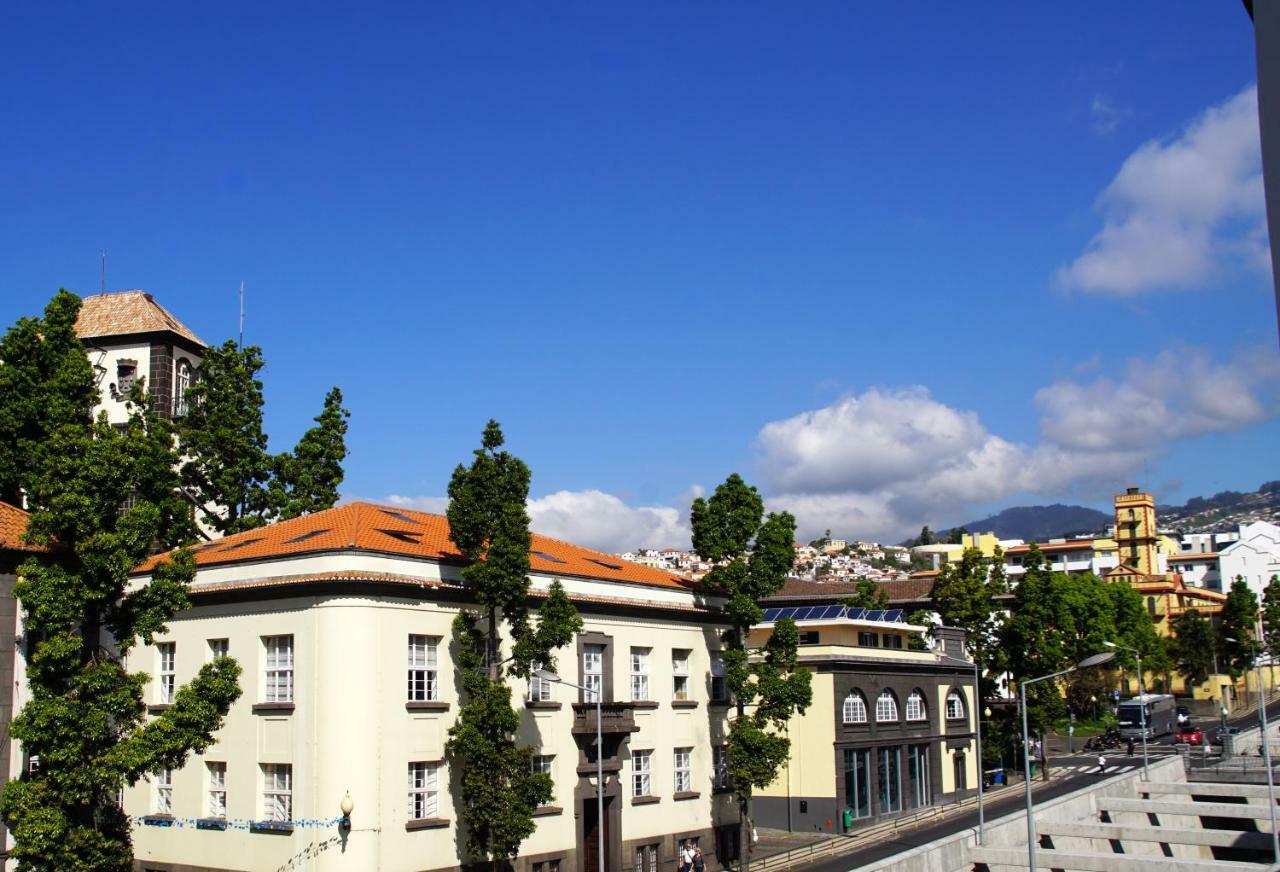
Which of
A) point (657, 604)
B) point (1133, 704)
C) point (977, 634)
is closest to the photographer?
point (657, 604)

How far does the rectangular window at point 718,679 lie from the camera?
189 feet

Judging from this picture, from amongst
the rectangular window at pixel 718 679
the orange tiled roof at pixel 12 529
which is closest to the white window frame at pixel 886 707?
the rectangular window at pixel 718 679

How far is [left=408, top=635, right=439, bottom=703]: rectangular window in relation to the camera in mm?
43750

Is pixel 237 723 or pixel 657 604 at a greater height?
pixel 657 604

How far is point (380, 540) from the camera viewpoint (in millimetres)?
45406

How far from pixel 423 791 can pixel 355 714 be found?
3.80 meters

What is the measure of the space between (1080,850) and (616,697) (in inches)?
965

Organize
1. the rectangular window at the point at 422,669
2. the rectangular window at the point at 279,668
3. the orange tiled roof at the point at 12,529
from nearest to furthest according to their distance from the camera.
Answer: the orange tiled roof at the point at 12,529 < the rectangular window at the point at 279,668 < the rectangular window at the point at 422,669

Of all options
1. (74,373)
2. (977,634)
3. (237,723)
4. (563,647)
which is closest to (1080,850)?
(977,634)

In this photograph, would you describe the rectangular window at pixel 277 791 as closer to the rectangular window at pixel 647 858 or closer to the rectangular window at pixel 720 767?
the rectangular window at pixel 647 858

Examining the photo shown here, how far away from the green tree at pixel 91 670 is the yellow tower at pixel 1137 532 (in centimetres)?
15203

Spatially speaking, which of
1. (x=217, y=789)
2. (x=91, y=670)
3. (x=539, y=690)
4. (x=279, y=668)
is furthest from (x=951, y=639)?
(x=91, y=670)

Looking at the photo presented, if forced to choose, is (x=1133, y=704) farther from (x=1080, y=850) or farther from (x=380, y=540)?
(x=380, y=540)

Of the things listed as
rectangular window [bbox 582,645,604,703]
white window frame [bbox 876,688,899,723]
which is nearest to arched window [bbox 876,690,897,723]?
white window frame [bbox 876,688,899,723]
